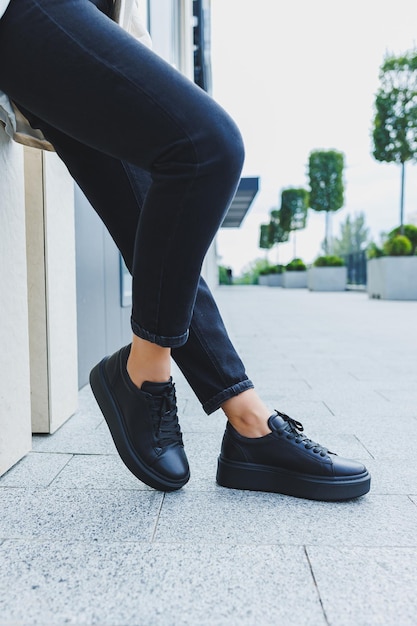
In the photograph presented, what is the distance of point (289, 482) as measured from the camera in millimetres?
1232

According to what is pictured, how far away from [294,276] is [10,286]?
2381cm

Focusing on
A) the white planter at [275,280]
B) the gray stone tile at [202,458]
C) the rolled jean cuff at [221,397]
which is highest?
the rolled jean cuff at [221,397]

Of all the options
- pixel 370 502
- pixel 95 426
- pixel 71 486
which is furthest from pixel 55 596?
pixel 95 426

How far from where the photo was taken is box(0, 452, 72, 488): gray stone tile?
1.33 m

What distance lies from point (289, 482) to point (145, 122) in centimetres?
85

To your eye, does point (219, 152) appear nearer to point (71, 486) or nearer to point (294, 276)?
point (71, 486)

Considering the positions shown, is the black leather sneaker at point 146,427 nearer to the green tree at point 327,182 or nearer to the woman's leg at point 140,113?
the woman's leg at point 140,113

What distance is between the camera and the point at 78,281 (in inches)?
93.0

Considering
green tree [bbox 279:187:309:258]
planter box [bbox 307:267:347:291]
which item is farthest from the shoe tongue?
green tree [bbox 279:187:309:258]

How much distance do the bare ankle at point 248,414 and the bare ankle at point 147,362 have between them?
0.57ft

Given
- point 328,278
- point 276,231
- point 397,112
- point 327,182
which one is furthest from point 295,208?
point 397,112

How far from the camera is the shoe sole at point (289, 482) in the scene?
1.20 meters

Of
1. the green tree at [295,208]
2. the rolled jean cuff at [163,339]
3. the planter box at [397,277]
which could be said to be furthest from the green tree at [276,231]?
the rolled jean cuff at [163,339]

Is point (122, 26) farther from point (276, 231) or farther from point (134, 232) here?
point (276, 231)
